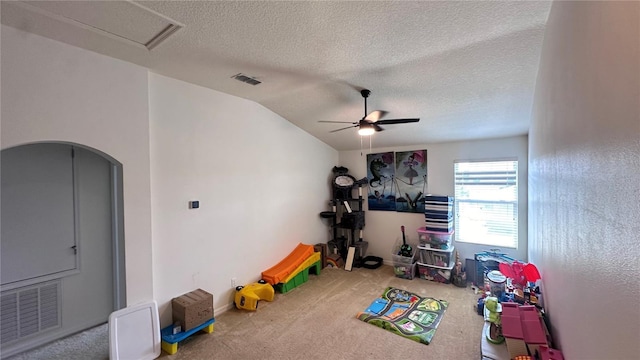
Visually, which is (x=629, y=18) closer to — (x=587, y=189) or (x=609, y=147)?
(x=609, y=147)

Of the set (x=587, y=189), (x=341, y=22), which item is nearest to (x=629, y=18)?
(x=587, y=189)

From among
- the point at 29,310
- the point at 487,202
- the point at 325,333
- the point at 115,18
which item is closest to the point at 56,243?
the point at 29,310

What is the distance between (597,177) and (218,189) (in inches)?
138

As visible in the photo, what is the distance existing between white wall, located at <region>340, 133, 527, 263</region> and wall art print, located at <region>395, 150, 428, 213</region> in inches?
3.6

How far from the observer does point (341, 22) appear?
2.01 metres

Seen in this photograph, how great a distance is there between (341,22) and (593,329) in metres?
2.30

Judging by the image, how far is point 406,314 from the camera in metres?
3.32

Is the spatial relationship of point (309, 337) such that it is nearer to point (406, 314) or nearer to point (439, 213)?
point (406, 314)

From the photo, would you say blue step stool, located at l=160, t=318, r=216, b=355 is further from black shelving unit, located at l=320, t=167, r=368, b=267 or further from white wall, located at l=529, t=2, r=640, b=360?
white wall, located at l=529, t=2, r=640, b=360

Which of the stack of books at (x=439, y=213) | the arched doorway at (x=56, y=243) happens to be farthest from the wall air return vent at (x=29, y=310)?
the stack of books at (x=439, y=213)

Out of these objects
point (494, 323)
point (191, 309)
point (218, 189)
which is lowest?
point (191, 309)

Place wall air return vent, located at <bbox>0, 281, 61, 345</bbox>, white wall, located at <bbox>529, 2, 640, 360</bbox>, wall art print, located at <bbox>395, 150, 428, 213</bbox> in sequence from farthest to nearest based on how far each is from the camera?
wall art print, located at <bbox>395, 150, 428, 213</bbox>, wall air return vent, located at <bbox>0, 281, 61, 345</bbox>, white wall, located at <bbox>529, 2, 640, 360</bbox>

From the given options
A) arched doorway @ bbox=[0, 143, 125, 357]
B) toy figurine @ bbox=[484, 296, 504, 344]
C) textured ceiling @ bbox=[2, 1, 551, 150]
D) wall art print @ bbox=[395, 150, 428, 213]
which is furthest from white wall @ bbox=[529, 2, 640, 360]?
arched doorway @ bbox=[0, 143, 125, 357]

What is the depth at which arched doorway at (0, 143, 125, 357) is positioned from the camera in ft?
8.45
